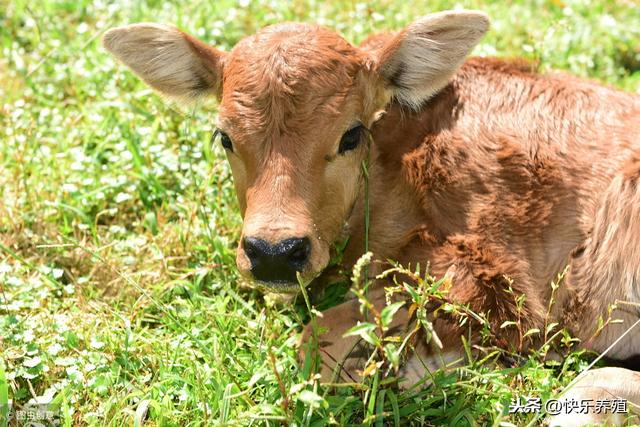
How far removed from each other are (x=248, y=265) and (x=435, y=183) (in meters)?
1.29

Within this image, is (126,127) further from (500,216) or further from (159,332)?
(500,216)

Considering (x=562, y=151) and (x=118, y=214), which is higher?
(x=562, y=151)

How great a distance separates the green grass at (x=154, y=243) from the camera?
4.59m

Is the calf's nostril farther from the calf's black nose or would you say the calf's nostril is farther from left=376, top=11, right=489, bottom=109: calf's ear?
left=376, top=11, right=489, bottom=109: calf's ear

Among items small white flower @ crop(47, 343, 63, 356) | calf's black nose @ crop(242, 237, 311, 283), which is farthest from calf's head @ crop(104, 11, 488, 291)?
small white flower @ crop(47, 343, 63, 356)

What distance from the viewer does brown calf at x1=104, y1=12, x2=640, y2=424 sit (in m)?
4.70

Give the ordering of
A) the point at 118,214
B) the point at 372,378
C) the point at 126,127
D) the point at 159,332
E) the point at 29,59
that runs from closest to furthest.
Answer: the point at 372,378, the point at 159,332, the point at 118,214, the point at 126,127, the point at 29,59

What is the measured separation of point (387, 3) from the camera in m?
8.41

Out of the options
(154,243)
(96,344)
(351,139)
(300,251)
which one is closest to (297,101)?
(351,139)

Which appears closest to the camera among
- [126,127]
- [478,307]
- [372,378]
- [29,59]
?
[372,378]

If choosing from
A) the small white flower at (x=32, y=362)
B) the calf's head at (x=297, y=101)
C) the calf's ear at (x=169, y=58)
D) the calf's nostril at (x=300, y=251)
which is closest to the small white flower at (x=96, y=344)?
the small white flower at (x=32, y=362)

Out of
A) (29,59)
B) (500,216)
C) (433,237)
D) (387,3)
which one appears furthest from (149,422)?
(387,3)

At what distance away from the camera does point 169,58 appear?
5344mm

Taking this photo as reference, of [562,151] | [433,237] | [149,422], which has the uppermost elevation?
[562,151]
